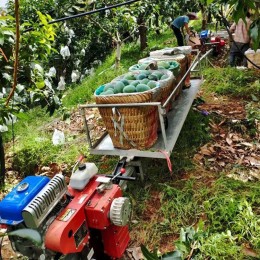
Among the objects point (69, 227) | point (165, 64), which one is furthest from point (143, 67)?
point (69, 227)

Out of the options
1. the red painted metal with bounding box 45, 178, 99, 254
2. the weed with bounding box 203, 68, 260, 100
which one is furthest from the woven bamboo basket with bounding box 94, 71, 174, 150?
the weed with bounding box 203, 68, 260, 100

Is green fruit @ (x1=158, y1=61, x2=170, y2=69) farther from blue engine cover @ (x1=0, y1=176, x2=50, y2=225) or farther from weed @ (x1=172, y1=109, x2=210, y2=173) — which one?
blue engine cover @ (x1=0, y1=176, x2=50, y2=225)

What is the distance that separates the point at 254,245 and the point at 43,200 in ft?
4.75

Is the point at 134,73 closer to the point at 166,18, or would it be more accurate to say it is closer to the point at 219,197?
the point at 219,197

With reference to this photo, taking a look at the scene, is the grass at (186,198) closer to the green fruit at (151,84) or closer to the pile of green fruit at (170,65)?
the pile of green fruit at (170,65)

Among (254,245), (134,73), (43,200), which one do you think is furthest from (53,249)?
(134,73)

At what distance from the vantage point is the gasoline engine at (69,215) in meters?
1.62

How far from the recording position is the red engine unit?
164 centimetres

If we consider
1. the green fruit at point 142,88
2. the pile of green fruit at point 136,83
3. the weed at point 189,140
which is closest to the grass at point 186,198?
the weed at point 189,140

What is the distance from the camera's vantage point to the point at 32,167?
12.4ft

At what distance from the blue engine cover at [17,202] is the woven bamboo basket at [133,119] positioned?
1.11m

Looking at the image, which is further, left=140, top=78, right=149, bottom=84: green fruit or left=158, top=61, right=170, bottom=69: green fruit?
left=158, top=61, right=170, bottom=69: green fruit

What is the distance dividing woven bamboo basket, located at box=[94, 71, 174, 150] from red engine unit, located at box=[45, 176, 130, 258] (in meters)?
0.75

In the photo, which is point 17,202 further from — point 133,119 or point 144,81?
point 144,81
